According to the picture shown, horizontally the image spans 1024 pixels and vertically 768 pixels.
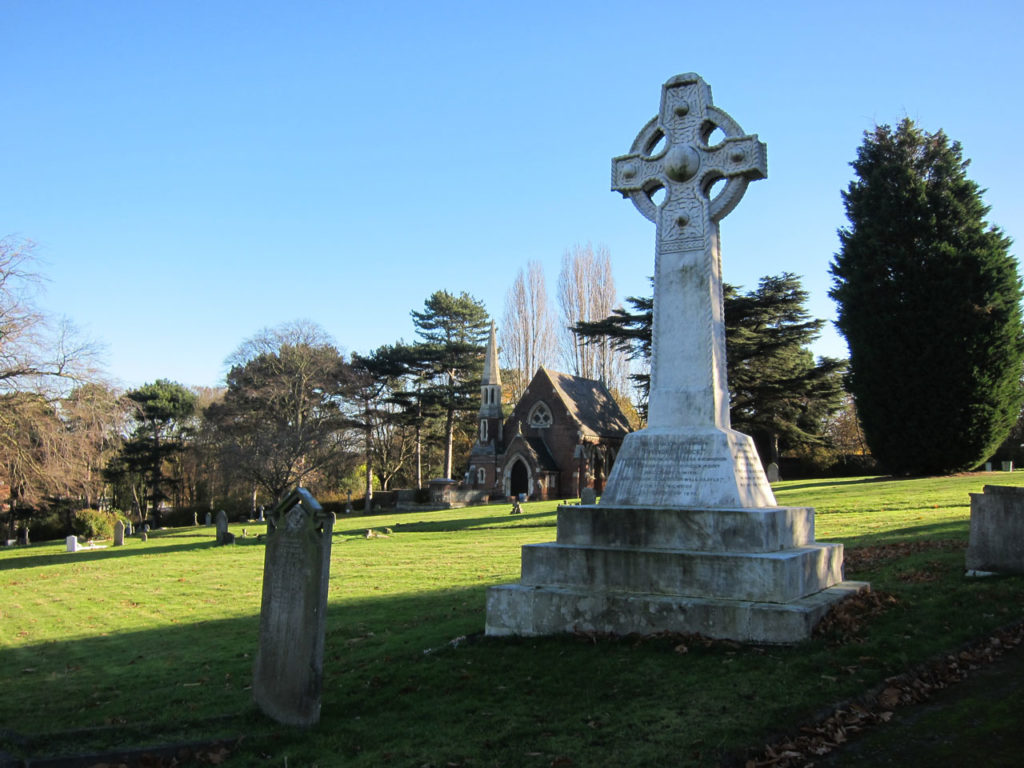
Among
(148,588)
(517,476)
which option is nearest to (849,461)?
(517,476)

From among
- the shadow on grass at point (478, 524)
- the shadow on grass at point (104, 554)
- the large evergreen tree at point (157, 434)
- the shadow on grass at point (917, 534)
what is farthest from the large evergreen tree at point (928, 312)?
the large evergreen tree at point (157, 434)

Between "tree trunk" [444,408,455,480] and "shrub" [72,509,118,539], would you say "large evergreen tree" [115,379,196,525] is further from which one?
"tree trunk" [444,408,455,480]

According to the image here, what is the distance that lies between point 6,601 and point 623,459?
499 inches

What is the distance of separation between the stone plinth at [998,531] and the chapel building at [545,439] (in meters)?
39.1

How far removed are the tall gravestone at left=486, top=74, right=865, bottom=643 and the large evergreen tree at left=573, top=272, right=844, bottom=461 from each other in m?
27.4

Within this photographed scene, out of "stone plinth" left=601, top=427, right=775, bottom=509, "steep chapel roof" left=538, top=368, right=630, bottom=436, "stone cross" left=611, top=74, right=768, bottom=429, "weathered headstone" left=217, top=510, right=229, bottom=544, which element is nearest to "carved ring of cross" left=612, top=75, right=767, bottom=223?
"stone cross" left=611, top=74, right=768, bottom=429

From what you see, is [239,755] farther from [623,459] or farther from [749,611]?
[623,459]

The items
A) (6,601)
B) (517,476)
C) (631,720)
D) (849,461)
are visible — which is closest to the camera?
(631,720)

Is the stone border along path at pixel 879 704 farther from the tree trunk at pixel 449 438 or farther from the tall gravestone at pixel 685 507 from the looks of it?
the tree trunk at pixel 449 438

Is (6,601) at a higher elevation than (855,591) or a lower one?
lower

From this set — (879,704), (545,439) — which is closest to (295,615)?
(879,704)

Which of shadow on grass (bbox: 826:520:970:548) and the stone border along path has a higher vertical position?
shadow on grass (bbox: 826:520:970:548)

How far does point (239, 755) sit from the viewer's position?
468 cm

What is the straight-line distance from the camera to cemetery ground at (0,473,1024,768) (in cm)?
428
